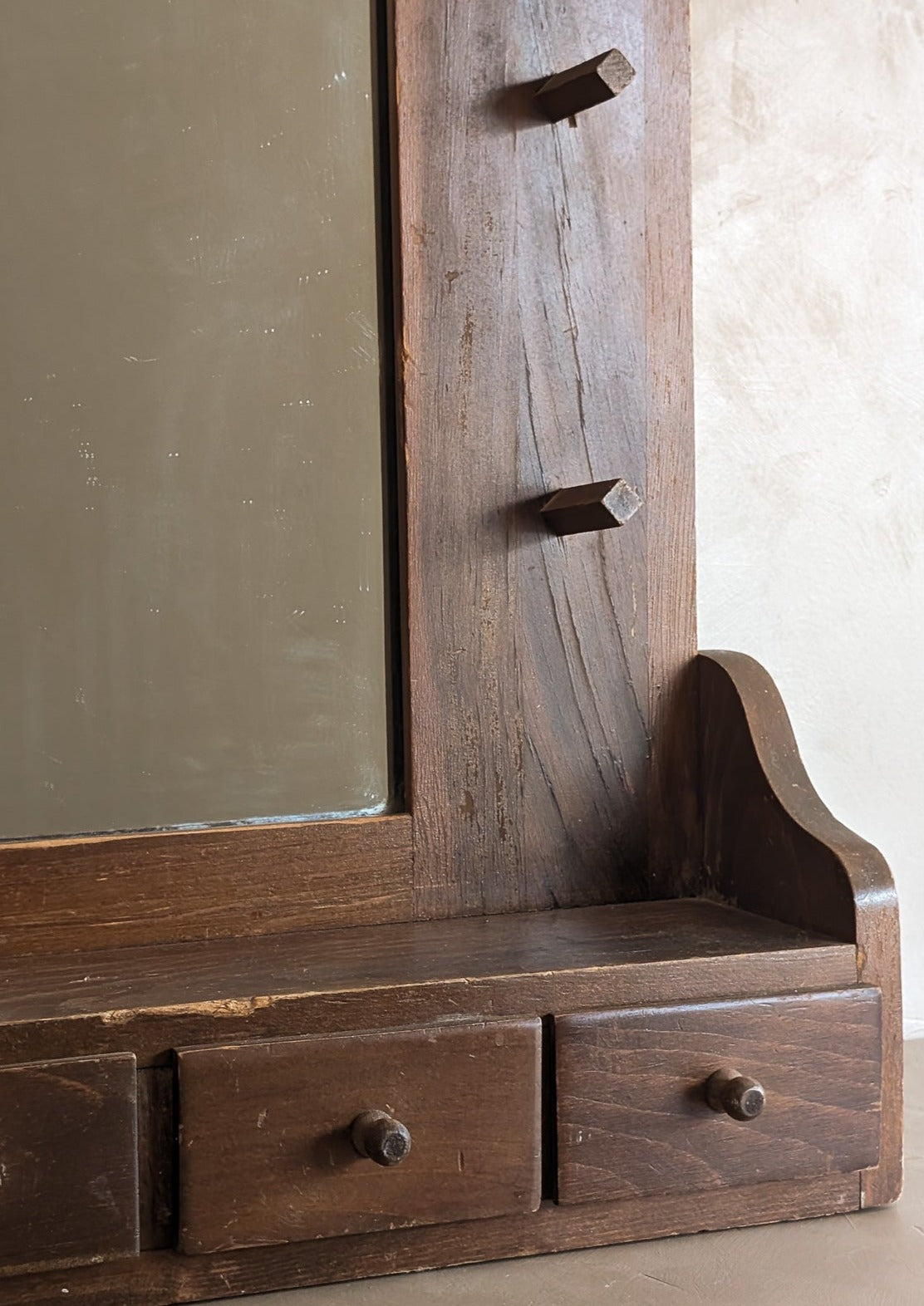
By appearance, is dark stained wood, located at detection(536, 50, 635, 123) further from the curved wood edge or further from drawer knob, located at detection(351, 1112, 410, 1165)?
drawer knob, located at detection(351, 1112, 410, 1165)

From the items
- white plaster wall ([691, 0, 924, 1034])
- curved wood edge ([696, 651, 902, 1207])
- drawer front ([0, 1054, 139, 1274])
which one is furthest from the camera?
white plaster wall ([691, 0, 924, 1034])

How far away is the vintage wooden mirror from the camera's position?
647 mm

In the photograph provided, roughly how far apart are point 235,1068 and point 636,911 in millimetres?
301

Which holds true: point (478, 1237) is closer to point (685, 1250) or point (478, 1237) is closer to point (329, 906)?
point (685, 1250)

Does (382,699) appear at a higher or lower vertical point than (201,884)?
higher

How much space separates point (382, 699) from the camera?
84 cm

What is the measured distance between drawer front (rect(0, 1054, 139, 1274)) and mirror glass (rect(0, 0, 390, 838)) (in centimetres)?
20

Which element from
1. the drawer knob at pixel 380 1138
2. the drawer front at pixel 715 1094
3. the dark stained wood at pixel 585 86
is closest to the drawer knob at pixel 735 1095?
the drawer front at pixel 715 1094

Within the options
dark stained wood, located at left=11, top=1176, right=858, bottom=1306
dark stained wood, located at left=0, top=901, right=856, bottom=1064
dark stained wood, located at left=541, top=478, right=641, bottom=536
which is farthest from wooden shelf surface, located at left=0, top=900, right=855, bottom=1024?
dark stained wood, located at left=541, top=478, right=641, bottom=536

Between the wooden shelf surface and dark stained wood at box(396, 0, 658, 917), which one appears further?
dark stained wood at box(396, 0, 658, 917)

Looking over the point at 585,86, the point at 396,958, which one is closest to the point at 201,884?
the point at 396,958

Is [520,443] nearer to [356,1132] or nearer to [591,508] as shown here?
[591,508]

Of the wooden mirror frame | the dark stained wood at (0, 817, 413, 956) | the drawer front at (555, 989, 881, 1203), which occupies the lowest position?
the drawer front at (555, 989, 881, 1203)

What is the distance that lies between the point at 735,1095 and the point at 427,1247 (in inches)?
6.8
